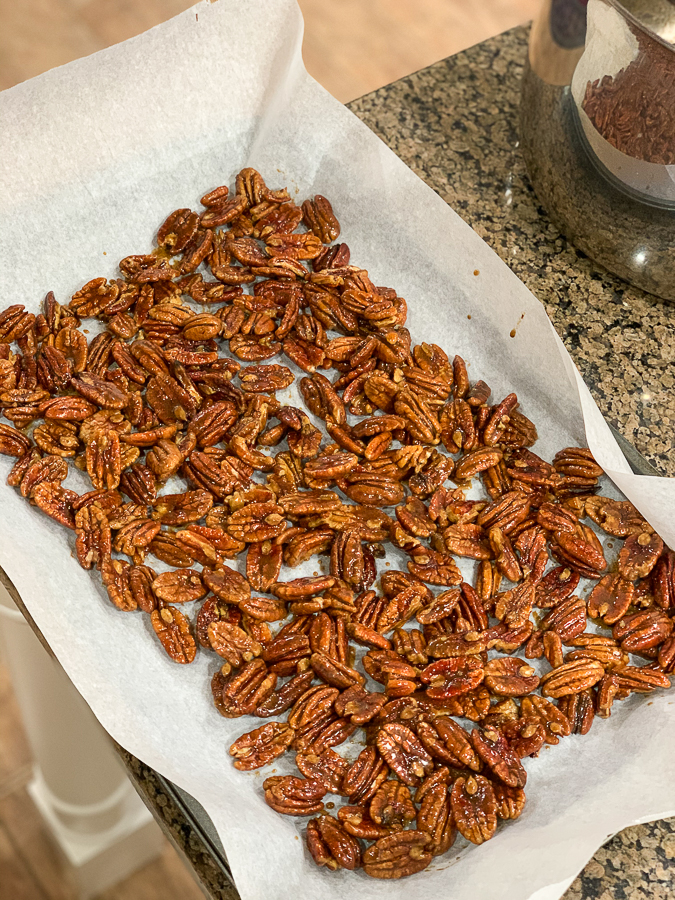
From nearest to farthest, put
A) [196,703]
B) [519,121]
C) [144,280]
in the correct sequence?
1. [196,703]
2. [144,280]
3. [519,121]

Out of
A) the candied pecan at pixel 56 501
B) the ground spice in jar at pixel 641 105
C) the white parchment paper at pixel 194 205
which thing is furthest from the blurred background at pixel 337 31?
the candied pecan at pixel 56 501

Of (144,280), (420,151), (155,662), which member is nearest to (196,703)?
(155,662)

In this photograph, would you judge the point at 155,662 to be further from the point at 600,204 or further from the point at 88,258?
the point at 600,204

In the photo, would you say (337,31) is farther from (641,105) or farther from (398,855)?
(398,855)

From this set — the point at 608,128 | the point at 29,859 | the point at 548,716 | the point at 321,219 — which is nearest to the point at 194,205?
the point at 321,219

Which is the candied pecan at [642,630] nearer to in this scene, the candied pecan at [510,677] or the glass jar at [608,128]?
the candied pecan at [510,677]

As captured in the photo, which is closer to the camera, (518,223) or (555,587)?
(555,587)

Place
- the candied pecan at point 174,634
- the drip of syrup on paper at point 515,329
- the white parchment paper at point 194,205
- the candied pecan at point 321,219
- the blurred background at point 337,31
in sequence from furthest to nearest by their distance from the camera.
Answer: the blurred background at point 337,31
the candied pecan at point 321,219
the drip of syrup on paper at point 515,329
the candied pecan at point 174,634
the white parchment paper at point 194,205
